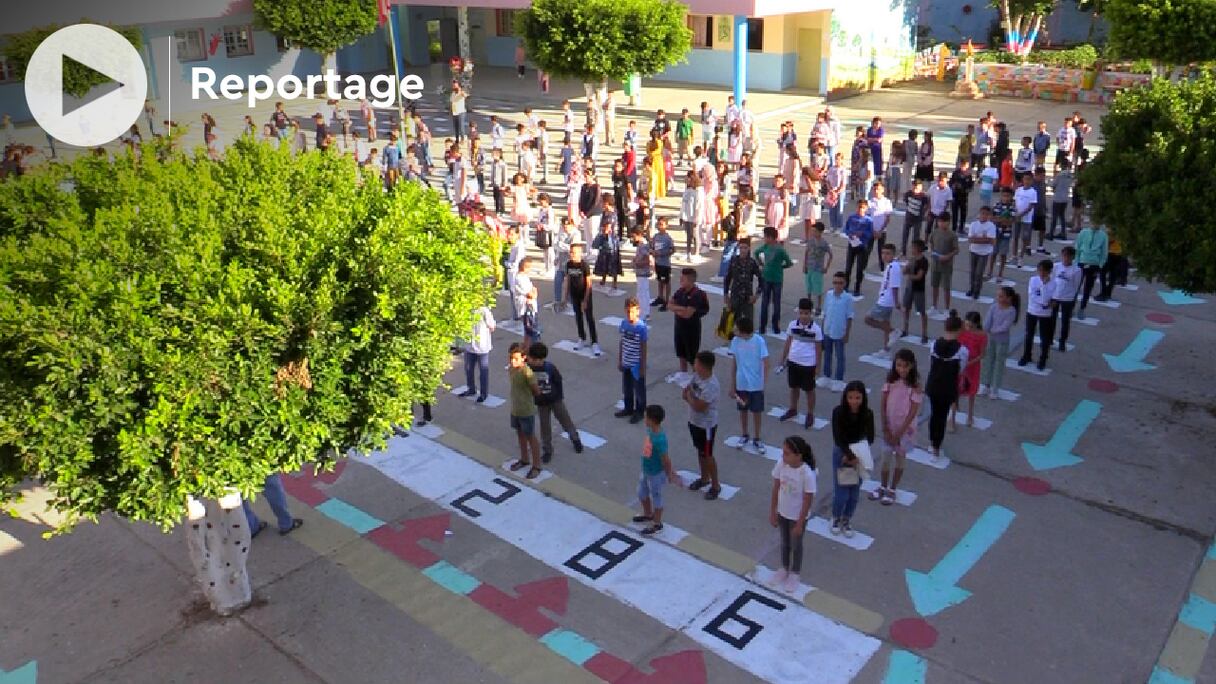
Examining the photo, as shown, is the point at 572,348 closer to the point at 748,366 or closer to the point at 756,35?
the point at 748,366

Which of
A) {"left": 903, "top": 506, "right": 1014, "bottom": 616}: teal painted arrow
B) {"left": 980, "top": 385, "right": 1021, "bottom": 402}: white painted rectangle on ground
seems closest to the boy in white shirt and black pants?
{"left": 980, "top": 385, "right": 1021, "bottom": 402}: white painted rectangle on ground

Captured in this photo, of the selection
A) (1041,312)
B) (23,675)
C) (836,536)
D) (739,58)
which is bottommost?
(23,675)

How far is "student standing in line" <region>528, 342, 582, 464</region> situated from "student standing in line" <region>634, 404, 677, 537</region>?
135 cm

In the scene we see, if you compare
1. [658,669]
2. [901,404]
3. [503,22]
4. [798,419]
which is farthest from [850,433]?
[503,22]

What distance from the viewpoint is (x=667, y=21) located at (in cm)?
2317

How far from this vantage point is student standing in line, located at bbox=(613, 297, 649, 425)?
10727 millimetres

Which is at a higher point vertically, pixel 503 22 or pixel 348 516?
pixel 503 22

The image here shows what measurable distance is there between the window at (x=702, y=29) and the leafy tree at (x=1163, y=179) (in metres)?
23.2

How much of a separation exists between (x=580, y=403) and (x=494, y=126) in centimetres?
1057

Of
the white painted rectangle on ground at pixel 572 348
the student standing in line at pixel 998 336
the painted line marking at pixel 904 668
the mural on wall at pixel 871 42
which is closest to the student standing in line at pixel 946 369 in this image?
the student standing in line at pixel 998 336

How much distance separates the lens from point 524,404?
9875 millimetres

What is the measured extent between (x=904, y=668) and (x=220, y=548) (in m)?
5.49

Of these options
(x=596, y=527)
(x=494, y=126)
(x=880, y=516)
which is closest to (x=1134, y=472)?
(x=880, y=516)

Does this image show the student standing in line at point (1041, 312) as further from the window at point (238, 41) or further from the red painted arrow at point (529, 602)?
the window at point (238, 41)
